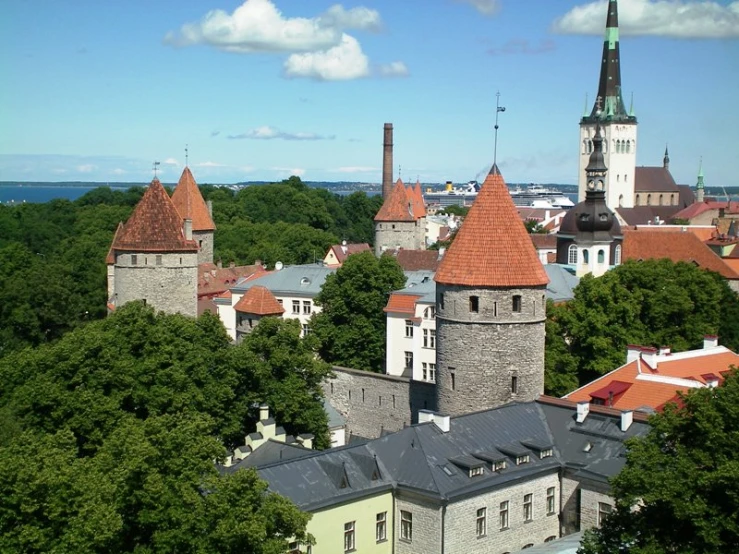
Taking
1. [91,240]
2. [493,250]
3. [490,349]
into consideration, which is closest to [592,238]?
[493,250]

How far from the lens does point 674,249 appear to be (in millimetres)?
58125

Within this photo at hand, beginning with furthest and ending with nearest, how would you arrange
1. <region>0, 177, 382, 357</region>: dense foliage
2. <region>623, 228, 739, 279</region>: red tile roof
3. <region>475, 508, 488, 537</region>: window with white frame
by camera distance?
Result: 1. <region>623, 228, 739, 279</region>: red tile roof
2. <region>0, 177, 382, 357</region>: dense foliage
3. <region>475, 508, 488, 537</region>: window with white frame

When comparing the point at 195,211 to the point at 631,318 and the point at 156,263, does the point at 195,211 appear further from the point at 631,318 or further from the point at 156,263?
the point at 631,318

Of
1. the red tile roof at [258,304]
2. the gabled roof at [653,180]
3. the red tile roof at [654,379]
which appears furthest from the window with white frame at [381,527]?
the gabled roof at [653,180]

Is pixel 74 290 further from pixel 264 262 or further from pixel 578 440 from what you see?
pixel 578 440

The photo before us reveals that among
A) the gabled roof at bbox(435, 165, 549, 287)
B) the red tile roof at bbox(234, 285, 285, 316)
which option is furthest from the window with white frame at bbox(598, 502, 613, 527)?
the red tile roof at bbox(234, 285, 285, 316)

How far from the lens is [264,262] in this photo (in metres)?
76.3

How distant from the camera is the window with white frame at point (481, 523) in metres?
24.8

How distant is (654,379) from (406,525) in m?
10.2

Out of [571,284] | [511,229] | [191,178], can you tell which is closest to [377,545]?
[511,229]

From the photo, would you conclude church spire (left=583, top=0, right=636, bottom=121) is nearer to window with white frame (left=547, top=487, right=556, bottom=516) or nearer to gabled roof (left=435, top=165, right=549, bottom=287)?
gabled roof (left=435, top=165, right=549, bottom=287)

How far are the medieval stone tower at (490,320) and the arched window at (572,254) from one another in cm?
2035

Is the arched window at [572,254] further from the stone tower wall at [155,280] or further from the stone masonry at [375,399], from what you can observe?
the stone tower wall at [155,280]

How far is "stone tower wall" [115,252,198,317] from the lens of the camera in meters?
42.1
